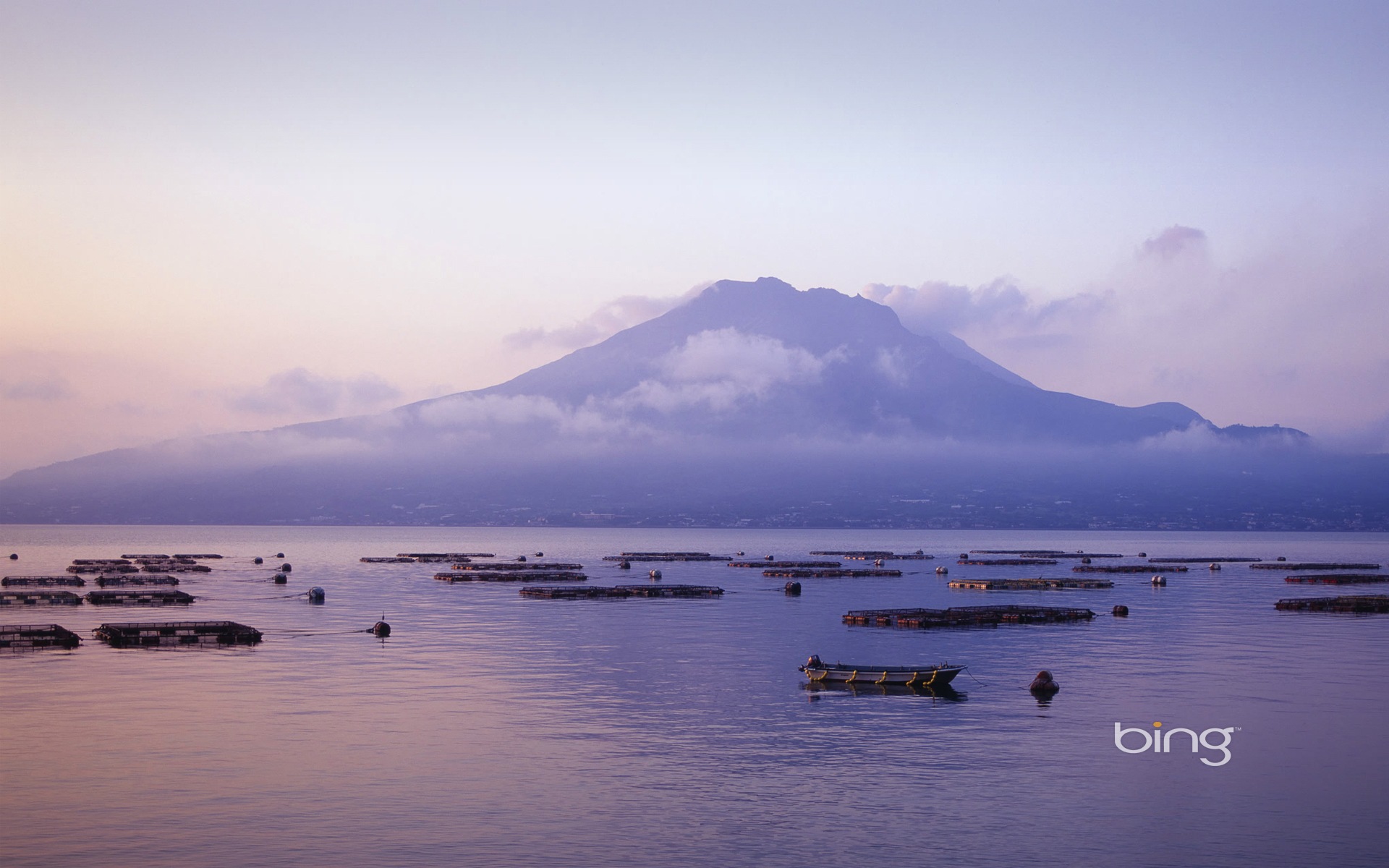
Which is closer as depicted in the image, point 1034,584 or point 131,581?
point 131,581

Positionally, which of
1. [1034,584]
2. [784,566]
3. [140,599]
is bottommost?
[1034,584]

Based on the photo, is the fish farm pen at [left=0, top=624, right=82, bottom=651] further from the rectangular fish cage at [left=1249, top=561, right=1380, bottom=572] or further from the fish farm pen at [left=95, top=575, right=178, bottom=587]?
the rectangular fish cage at [left=1249, top=561, right=1380, bottom=572]

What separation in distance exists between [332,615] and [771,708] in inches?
2235

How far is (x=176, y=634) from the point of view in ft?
255

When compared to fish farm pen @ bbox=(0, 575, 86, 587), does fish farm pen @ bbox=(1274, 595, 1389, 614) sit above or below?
below

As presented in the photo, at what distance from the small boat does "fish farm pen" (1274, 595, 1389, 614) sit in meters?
63.2

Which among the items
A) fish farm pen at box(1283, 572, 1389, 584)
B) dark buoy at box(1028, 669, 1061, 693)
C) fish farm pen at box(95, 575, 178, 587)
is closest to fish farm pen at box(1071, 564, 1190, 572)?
fish farm pen at box(1283, 572, 1389, 584)

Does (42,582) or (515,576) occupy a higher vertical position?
(42,582)

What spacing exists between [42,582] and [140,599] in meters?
33.3

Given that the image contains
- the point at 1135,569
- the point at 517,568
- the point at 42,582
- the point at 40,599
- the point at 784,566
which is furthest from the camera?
the point at 1135,569

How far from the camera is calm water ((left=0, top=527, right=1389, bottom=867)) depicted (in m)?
32.8

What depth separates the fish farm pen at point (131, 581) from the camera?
131m

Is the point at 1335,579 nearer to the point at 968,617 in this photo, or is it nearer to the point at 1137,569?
the point at 1137,569

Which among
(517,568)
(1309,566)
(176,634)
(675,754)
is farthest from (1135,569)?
(675,754)
